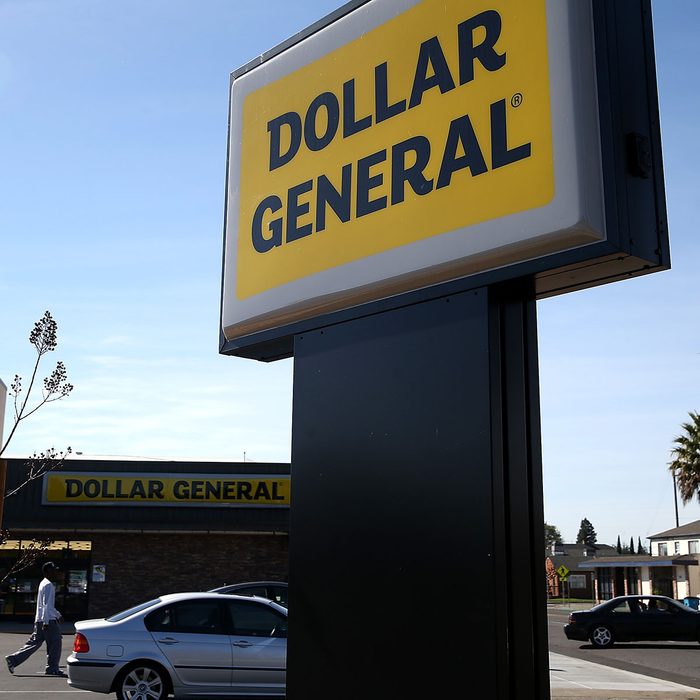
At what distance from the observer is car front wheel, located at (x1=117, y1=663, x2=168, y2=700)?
1123 cm

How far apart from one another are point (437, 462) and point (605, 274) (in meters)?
0.87

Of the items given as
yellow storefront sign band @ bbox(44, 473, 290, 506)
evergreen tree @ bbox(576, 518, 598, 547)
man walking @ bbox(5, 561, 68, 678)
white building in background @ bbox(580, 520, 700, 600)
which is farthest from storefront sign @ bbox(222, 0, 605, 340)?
evergreen tree @ bbox(576, 518, 598, 547)

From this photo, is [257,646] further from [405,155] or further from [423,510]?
[405,155]

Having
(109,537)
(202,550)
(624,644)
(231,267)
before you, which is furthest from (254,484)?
(231,267)

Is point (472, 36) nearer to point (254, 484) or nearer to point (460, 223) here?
point (460, 223)

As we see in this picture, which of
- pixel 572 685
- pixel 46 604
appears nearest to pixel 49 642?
pixel 46 604

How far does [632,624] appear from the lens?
23.6m

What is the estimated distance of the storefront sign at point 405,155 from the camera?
3.13 metres

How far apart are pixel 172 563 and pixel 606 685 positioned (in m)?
17.1

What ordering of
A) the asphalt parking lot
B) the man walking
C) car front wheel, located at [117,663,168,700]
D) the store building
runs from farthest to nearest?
1. the store building
2. the man walking
3. the asphalt parking lot
4. car front wheel, located at [117,663,168,700]

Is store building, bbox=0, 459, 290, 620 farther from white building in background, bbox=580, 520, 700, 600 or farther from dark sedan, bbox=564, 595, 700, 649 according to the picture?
white building in background, bbox=580, 520, 700, 600

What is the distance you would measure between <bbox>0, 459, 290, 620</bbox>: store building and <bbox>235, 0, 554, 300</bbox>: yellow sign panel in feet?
82.7

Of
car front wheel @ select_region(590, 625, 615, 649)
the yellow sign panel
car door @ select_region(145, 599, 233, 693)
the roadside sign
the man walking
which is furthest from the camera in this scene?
car front wheel @ select_region(590, 625, 615, 649)

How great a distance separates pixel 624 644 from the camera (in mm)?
24797
